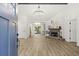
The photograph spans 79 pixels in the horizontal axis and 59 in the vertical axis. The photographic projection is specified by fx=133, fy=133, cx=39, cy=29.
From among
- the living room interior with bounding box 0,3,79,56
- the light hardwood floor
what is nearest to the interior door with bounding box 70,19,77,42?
the living room interior with bounding box 0,3,79,56

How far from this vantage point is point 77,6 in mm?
8336

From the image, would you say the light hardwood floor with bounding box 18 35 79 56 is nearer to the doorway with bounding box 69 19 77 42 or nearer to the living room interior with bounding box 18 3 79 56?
the living room interior with bounding box 18 3 79 56

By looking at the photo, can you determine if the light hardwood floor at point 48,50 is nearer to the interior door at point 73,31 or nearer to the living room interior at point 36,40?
the living room interior at point 36,40

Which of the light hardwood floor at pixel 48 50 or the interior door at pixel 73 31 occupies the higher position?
the interior door at pixel 73 31

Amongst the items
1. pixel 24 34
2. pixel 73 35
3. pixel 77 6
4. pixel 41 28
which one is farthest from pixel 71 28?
pixel 41 28

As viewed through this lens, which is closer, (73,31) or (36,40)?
(73,31)

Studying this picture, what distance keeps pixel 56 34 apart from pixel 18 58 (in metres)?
14.4

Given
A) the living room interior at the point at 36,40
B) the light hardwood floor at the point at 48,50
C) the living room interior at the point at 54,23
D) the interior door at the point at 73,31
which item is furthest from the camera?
the interior door at the point at 73,31

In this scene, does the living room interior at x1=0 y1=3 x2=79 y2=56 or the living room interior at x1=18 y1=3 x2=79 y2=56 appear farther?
the living room interior at x1=18 y1=3 x2=79 y2=56

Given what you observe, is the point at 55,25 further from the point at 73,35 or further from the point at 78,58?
the point at 78,58

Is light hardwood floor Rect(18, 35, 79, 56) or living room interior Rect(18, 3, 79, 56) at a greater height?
living room interior Rect(18, 3, 79, 56)

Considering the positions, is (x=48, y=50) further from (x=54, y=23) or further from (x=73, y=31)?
(x=54, y=23)

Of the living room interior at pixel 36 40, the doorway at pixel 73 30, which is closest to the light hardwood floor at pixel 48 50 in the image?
the living room interior at pixel 36 40

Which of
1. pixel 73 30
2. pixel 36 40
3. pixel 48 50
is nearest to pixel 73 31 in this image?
pixel 73 30
